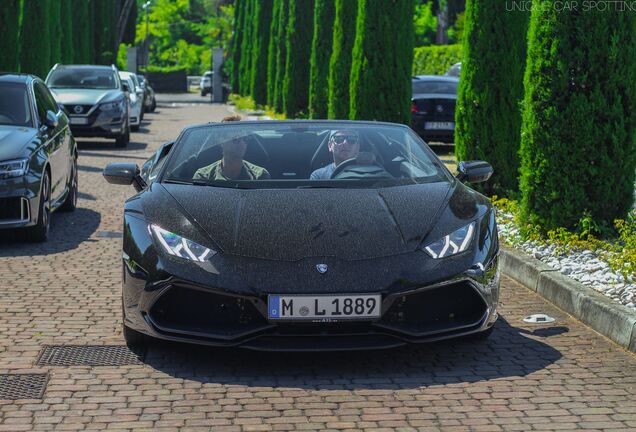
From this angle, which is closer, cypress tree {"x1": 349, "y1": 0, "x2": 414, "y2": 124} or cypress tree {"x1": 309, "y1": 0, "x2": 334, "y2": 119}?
cypress tree {"x1": 349, "y1": 0, "x2": 414, "y2": 124}

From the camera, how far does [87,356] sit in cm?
632

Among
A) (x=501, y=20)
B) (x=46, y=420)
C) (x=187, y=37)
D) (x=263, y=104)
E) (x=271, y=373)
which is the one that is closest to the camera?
(x=46, y=420)

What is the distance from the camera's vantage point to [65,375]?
19.3ft

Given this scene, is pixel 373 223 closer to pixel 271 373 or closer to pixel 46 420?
pixel 271 373

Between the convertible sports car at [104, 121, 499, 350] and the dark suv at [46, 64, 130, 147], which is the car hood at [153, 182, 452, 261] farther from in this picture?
the dark suv at [46, 64, 130, 147]

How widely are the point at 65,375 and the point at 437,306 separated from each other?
2.02 m

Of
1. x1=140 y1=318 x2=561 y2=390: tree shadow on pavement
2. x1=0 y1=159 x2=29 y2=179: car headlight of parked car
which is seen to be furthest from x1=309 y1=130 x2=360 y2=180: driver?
x1=0 y1=159 x2=29 y2=179: car headlight of parked car

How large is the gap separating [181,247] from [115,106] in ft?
60.9

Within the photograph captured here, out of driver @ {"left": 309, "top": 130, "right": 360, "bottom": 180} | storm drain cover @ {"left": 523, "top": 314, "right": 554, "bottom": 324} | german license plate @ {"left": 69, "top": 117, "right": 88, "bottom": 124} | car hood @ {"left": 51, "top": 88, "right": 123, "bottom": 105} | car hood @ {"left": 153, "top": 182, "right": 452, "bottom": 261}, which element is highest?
driver @ {"left": 309, "top": 130, "right": 360, "bottom": 180}

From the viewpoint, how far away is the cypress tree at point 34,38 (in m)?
27.8

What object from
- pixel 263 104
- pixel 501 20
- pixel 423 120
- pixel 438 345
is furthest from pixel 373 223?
pixel 263 104

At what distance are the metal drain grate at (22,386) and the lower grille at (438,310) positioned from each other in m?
1.79

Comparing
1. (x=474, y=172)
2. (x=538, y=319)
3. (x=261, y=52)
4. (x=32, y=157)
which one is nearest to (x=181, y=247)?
(x=474, y=172)

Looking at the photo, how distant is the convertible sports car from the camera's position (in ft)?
19.2
